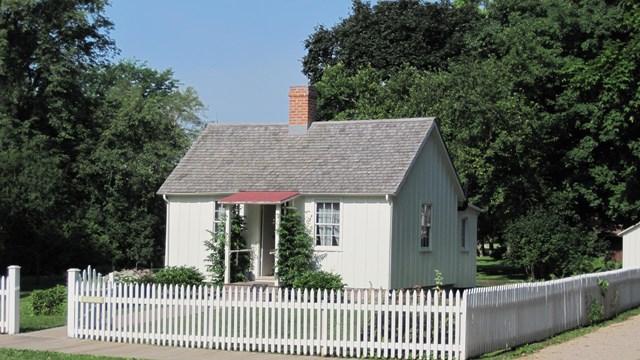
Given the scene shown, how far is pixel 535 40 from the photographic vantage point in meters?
37.7

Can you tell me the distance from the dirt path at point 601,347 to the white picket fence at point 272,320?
6.28 feet

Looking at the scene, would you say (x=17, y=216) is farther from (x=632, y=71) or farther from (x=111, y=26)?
(x=632, y=71)

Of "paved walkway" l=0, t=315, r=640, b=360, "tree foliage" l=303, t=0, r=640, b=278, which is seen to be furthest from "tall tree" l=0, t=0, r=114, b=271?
"paved walkway" l=0, t=315, r=640, b=360

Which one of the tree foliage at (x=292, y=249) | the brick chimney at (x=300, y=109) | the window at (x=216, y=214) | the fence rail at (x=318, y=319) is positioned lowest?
the fence rail at (x=318, y=319)

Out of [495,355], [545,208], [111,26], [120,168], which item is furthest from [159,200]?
[495,355]

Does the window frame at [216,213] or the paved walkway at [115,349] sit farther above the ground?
the window frame at [216,213]

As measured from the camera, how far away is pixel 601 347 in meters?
15.7

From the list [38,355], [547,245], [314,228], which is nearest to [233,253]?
[314,228]

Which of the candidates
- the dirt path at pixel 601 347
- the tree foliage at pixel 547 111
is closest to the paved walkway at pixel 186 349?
the dirt path at pixel 601 347

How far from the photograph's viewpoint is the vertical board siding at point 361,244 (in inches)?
939

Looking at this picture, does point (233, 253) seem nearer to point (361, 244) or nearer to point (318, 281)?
point (361, 244)

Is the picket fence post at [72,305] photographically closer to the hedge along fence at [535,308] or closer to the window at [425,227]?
the hedge along fence at [535,308]

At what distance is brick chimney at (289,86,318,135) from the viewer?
2750 cm

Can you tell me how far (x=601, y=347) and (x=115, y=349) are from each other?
860cm
